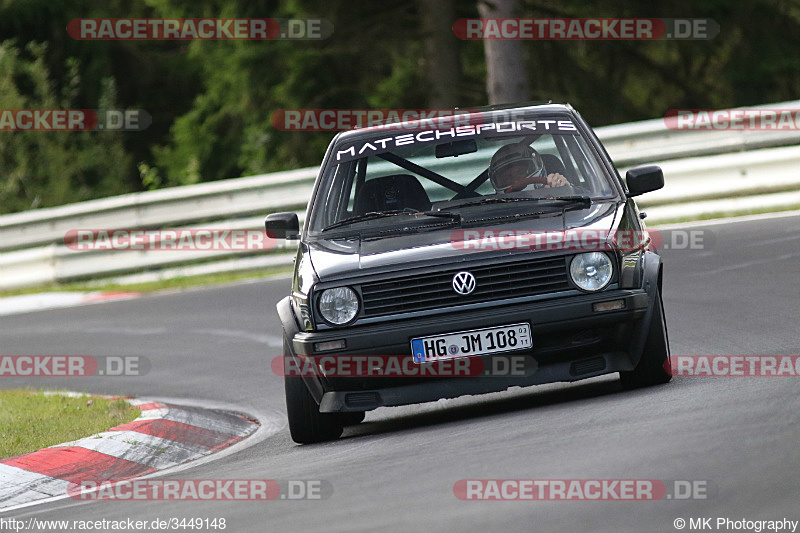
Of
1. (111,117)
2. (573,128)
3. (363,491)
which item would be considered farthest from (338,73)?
(363,491)

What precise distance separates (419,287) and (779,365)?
6.42 feet

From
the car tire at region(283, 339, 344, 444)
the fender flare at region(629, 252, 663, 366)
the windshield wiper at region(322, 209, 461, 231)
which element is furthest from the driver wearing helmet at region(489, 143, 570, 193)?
the car tire at region(283, 339, 344, 444)

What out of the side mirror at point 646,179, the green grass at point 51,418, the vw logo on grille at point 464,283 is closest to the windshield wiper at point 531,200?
the side mirror at point 646,179

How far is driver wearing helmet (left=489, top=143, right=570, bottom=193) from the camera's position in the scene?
→ 7.94 metres

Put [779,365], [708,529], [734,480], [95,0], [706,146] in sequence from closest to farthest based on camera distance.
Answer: [708,529] → [734,480] → [779,365] → [706,146] → [95,0]

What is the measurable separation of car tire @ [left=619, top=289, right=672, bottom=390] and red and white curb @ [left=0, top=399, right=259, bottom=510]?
2.42 m

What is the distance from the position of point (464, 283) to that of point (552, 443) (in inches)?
45.1

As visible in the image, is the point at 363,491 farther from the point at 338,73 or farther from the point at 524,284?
the point at 338,73

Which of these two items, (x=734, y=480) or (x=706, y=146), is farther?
(x=706, y=146)

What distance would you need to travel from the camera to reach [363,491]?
562 cm

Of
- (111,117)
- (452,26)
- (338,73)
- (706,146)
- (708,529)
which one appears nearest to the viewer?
(708,529)

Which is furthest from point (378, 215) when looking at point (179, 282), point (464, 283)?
point (179, 282)

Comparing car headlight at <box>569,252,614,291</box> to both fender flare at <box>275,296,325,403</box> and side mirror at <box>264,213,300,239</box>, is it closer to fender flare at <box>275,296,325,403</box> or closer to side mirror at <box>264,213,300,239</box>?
fender flare at <box>275,296,325,403</box>

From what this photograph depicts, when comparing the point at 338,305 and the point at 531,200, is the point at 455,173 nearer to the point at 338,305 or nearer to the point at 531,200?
the point at 531,200
